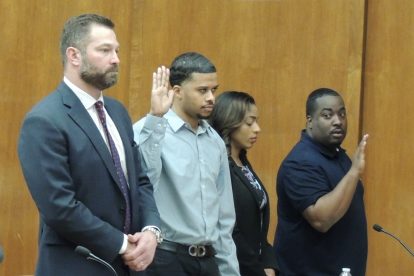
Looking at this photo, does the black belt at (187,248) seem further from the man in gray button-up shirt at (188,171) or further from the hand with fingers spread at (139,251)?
the hand with fingers spread at (139,251)

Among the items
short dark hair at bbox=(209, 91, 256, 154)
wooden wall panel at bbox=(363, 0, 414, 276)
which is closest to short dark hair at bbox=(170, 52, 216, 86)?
short dark hair at bbox=(209, 91, 256, 154)

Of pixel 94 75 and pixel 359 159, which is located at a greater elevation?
pixel 94 75

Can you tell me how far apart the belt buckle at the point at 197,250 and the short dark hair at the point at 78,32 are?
1.03 meters

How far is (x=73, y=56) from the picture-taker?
4.26 m

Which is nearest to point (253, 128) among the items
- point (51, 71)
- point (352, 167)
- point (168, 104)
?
point (352, 167)

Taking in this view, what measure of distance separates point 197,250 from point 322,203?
848 mm

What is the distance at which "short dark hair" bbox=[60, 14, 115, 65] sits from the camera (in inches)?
168

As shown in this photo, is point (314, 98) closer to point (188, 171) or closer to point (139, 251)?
point (188, 171)

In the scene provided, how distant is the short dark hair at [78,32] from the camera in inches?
168

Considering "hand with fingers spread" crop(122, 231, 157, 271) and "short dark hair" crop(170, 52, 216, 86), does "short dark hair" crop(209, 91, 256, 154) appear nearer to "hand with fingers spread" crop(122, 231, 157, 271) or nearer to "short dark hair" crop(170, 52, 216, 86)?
"short dark hair" crop(170, 52, 216, 86)

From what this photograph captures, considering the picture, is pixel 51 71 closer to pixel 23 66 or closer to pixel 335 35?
pixel 23 66

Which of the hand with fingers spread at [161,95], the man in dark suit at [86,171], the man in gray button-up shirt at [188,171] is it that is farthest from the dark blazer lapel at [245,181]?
the man in dark suit at [86,171]

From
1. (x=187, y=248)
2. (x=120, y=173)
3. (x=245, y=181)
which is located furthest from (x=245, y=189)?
(x=120, y=173)

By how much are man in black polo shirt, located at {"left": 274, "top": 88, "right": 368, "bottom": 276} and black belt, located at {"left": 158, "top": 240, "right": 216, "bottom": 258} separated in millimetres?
778
